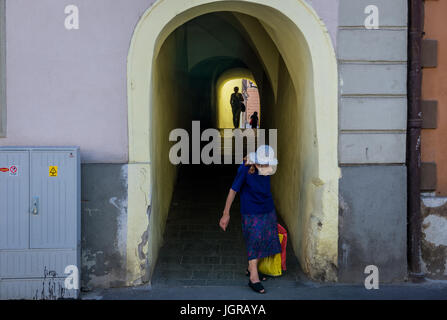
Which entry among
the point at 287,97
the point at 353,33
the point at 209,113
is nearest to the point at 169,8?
the point at 353,33

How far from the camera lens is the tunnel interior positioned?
576 cm

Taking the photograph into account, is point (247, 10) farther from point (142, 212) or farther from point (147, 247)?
point (147, 247)

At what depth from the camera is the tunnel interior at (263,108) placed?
5.76 m

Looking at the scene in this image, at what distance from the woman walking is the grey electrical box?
174 centimetres

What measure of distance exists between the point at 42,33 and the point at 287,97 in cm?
380

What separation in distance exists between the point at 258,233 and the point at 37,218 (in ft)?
8.21

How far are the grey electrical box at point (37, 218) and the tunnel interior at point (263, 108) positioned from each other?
43.4 inches

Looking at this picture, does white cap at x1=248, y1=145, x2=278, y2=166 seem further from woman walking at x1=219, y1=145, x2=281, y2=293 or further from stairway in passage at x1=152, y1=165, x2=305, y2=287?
stairway in passage at x1=152, y1=165, x2=305, y2=287

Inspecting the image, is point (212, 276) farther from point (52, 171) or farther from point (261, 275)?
point (52, 171)

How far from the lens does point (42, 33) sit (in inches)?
201

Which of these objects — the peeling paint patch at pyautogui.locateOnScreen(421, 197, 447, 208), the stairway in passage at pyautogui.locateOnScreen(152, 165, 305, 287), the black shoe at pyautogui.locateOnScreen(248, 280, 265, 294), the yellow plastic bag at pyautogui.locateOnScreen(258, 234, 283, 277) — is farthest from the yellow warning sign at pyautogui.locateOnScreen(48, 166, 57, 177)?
the peeling paint patch at pyautogui.locateOnScreen(421, 197, 447, 208)

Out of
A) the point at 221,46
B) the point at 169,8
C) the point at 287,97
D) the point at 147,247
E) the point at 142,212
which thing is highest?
the point at 221,46

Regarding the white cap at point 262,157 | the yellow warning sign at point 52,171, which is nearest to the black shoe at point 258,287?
the white cap at point 262,157

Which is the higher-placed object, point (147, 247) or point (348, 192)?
point (348, 192)
